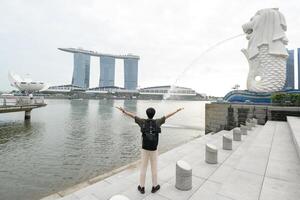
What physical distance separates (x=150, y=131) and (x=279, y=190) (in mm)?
3219

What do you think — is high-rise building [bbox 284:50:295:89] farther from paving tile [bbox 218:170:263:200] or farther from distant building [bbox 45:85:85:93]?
distant building [bbox 45:85:85:93]

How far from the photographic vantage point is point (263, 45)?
106ft

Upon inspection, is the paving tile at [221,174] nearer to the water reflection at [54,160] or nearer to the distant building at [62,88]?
the water reflection at [54,160]

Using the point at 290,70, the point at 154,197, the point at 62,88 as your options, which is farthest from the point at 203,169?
the point at 62,88

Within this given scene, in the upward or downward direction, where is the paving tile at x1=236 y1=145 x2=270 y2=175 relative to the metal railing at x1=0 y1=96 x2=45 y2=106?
downward

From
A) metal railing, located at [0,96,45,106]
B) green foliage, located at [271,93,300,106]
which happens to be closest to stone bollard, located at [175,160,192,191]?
green foliage, located at [271,93,300,106]

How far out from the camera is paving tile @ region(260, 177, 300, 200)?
4.34 metres

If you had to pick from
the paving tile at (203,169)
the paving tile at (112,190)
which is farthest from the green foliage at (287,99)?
the paving tile at (112,190)

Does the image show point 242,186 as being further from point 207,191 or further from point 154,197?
point 154,197

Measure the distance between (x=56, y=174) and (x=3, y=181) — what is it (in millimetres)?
2217

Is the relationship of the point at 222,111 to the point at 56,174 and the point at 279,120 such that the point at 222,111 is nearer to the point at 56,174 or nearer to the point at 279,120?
the point at 279,120

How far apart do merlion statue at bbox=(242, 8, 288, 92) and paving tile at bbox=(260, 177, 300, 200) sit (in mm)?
29940

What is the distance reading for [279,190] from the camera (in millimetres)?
4645

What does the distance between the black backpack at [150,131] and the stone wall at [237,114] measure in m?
18.1
